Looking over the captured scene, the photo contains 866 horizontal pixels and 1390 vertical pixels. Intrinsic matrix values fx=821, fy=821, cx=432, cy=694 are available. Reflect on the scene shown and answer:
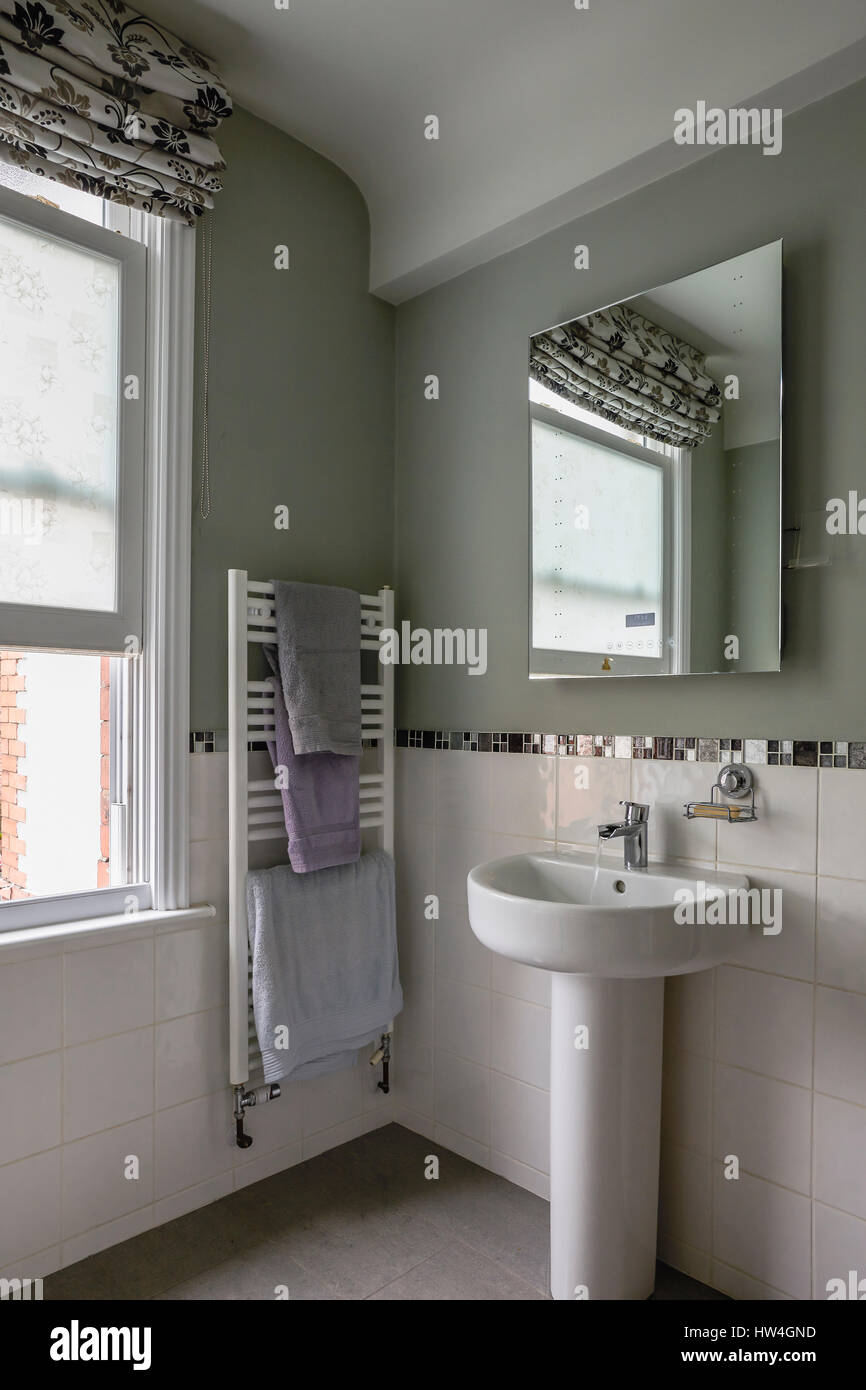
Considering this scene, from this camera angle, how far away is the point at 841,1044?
4.75 feet

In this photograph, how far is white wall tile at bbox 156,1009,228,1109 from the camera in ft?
5.94

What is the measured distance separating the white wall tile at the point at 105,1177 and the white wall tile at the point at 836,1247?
1.34 meters

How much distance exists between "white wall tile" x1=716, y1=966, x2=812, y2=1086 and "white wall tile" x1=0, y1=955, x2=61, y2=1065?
1.32 metres

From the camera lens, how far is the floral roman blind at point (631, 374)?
1.67m

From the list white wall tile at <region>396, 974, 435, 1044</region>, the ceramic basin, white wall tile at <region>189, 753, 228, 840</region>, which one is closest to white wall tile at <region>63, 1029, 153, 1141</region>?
white wall tile at <region>189, 753, 228, 840</region>

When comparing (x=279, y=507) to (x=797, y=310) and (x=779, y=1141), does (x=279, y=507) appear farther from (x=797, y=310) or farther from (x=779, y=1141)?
(x=779, y=1141)

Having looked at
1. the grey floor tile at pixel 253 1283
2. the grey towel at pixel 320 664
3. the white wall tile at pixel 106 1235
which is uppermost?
the grey towel at pixel 320 664

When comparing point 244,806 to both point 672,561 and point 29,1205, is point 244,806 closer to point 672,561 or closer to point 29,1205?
point 29,1205

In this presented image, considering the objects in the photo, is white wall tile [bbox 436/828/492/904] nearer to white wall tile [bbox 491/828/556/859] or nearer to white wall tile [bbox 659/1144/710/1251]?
white wall tile [bbox 491/828/556/859]

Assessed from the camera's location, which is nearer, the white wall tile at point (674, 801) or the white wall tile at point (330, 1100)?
the white wall tile at point (674, 801)

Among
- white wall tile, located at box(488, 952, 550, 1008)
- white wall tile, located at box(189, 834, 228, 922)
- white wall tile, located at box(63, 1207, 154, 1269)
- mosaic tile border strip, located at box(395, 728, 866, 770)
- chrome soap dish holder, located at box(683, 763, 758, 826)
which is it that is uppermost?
mosaic tile border strip, located at box(395, 728, 866, 770)

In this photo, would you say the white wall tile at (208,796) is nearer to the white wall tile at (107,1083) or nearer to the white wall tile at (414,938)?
the white wall tile at (107,1083)

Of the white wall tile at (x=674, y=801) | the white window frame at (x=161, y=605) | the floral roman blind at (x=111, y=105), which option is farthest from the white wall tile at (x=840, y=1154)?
the floral roman blind at (x=111, y=105)
